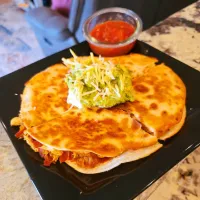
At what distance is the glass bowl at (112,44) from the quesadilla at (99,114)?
0.17 meters

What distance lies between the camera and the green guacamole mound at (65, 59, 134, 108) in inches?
37.9

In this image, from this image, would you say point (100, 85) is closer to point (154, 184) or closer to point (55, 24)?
point (154, 184)

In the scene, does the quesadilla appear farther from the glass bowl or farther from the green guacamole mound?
the glass bowl

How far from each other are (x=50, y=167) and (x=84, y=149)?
114 millimetres

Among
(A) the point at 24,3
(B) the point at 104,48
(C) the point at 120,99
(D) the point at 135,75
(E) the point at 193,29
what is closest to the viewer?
(C) the point at 120,99

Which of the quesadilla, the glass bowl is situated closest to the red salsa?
the glass bowl

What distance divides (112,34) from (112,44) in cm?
12

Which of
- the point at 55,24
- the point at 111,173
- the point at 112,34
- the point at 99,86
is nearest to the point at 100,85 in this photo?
the point at 99,86

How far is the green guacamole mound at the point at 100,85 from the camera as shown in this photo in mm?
962

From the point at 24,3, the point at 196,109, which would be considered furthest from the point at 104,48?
the point at 24,3

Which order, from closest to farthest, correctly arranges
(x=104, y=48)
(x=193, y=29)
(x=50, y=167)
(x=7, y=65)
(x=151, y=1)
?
(x=50, y=167) < (x=104, y=48) < (x=193, y=29) < (x=151, y=1) < (x=7, y=65)

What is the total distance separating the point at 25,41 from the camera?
10.3ft

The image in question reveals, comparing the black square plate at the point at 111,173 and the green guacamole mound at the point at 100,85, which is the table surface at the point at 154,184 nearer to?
the black square plate at the point at 111,173

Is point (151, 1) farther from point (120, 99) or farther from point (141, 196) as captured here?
point (141, 196)
